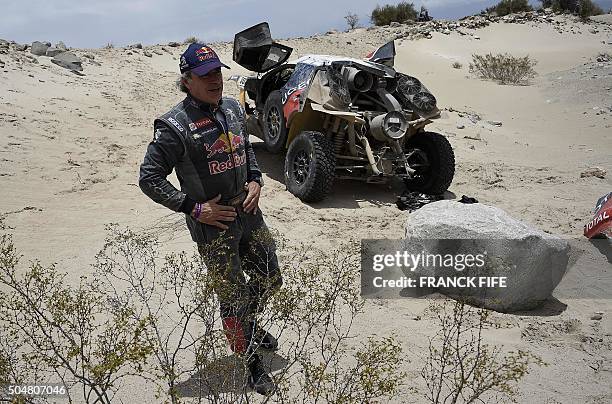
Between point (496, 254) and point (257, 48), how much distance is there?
15.7 feet

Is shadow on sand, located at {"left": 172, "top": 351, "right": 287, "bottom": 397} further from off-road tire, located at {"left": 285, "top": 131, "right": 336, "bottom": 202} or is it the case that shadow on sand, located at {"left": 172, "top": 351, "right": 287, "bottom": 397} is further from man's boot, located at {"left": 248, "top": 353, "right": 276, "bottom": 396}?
off-road tire, located at {"left": 285, "top": 131, "right": 336, "bottom": 202}

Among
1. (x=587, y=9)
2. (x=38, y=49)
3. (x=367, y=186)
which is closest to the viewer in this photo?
(x=367, y=186)

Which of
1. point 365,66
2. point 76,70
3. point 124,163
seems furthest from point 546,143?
point 76,70

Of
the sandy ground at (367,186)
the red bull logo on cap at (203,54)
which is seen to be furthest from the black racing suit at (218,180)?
the sandy ground at (367,186)

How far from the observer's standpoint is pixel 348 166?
665 cm

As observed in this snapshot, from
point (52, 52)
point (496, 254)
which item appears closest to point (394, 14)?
point (52, 52)

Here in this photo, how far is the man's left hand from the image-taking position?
127 inches

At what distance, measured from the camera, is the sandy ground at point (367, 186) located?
3.89 meters

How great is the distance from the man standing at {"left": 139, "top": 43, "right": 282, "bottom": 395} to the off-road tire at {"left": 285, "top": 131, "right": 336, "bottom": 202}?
9.58 ft

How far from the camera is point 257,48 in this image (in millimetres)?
7461

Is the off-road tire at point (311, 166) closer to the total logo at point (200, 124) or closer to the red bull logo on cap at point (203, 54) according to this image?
the total logo at point (200, 124)

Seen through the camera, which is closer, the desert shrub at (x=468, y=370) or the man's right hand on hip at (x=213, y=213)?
the desert shrub at (x=468, y=370)

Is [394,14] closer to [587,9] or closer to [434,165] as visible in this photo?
[587,9]

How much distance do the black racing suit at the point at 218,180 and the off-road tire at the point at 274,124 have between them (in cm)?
370
